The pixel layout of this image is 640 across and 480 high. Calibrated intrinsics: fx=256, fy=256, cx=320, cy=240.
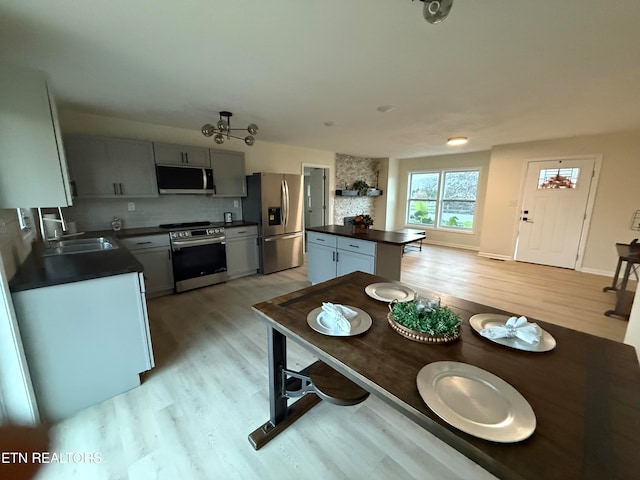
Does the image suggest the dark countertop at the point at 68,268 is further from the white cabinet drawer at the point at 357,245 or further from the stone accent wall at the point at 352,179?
the stone accent wall at the point at 352,179

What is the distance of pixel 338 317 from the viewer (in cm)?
118

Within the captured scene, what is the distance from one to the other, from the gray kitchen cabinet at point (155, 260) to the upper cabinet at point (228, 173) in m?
1.14

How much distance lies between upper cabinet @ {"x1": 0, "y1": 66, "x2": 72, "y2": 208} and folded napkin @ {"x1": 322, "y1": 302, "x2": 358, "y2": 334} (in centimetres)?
189

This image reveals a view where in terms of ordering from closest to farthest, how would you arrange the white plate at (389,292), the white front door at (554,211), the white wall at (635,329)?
the white plate at (389,292)
the white wall at (635,329)
the white front door at (554,211)

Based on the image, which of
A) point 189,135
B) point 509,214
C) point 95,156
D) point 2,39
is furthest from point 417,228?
point 2,39

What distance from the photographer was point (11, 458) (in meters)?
0.42

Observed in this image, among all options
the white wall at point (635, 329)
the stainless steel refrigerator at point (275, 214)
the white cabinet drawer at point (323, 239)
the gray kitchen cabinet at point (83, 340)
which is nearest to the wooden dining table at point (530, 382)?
the gray kitchen cabinet at point (83, 340)

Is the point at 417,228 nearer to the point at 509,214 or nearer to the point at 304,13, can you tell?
the point at 509,214

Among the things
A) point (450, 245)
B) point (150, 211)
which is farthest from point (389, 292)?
point (450, 245)

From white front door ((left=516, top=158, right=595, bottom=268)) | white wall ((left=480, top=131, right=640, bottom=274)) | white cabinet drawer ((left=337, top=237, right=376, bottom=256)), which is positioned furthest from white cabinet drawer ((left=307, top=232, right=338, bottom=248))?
white front door ((left=516, top=158, right=595, bottom=268))

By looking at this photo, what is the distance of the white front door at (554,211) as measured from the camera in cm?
456

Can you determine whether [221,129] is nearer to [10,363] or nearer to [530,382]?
[10,363]

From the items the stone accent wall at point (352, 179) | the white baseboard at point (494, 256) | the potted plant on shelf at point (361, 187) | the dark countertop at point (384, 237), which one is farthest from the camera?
the potted plant on shelf at point (361, 187)

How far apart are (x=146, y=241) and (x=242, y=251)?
137 centimetres
